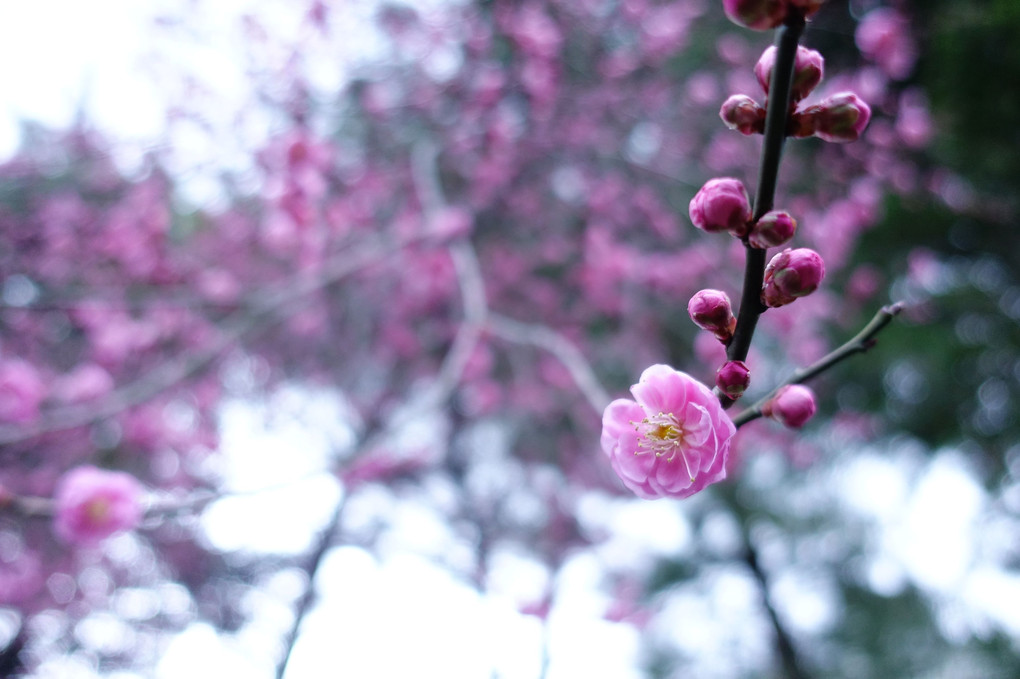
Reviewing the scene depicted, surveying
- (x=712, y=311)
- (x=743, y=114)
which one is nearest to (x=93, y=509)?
(x=712, y=311)

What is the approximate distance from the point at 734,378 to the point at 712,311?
0.25 ft

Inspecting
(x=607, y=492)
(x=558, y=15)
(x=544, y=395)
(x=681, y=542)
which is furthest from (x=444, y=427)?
(x=681, y=542)

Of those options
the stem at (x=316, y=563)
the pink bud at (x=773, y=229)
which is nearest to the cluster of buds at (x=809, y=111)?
the pink bud at (x=773, y=229)

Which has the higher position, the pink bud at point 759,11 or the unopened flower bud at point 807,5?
the unopened flower bud at point 807,5

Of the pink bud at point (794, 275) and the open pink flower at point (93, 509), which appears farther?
the open pink flower at point (93, 509)

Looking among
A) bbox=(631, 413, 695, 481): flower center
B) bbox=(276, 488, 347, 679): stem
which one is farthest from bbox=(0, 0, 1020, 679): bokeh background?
bbox=(631, 413, 695, 481): flower center

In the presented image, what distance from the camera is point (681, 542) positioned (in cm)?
677

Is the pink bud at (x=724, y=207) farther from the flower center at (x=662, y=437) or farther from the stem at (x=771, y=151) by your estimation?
the flower center at (x=662, y=437)

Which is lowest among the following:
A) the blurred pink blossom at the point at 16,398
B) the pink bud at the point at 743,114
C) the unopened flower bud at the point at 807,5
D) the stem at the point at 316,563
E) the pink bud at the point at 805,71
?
the stem at the point at 316,563

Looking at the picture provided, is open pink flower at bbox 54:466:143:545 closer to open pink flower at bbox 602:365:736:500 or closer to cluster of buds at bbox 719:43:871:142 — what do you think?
open pink flower at bbox 602:365:736:500

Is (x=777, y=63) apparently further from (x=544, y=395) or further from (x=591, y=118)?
(x=544, y=395)

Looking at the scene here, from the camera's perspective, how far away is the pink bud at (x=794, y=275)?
54 cm

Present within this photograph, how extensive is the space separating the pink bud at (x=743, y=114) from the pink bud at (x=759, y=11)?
0.09m

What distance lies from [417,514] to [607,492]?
171 centimetres
